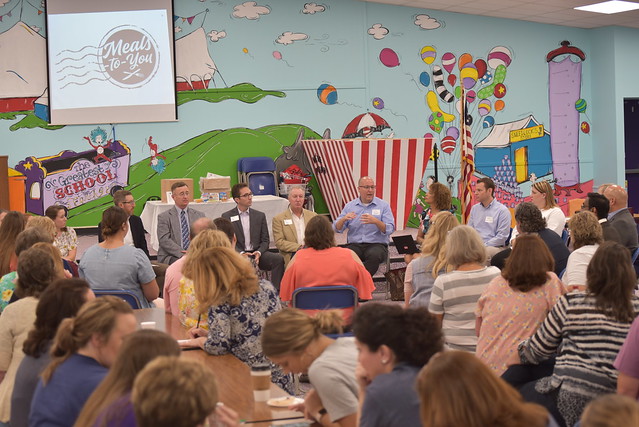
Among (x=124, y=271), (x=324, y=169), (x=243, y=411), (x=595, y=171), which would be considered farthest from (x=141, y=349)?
(x=595, y=171)

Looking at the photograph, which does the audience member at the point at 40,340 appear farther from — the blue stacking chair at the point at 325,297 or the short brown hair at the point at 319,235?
the short brown hair at the point at 319,235

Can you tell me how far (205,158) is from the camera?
41.3ft

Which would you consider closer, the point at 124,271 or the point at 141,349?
the point at 141,349

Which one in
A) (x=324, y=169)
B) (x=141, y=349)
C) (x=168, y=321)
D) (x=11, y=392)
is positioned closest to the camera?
(x=141, y=349)

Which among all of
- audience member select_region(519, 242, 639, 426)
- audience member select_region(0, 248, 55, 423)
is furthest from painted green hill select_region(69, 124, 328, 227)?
audience member select_region(519, 242, 639, 426)

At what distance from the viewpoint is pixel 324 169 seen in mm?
12336

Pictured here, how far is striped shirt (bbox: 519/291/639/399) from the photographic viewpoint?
10.9ft

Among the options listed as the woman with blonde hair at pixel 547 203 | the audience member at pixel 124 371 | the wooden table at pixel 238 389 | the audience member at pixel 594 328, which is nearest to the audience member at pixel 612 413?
the audience member at pixel 124 371

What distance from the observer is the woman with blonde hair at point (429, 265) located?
5120 millimetres

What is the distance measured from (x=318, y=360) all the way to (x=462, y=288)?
6.10 feet

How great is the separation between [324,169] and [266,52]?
84.7 inches

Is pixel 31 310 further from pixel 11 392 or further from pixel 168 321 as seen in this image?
pixel 168 321

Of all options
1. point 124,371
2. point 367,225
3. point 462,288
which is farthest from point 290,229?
point 124,371

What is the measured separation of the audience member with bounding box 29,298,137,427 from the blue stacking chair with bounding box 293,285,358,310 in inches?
99.3
